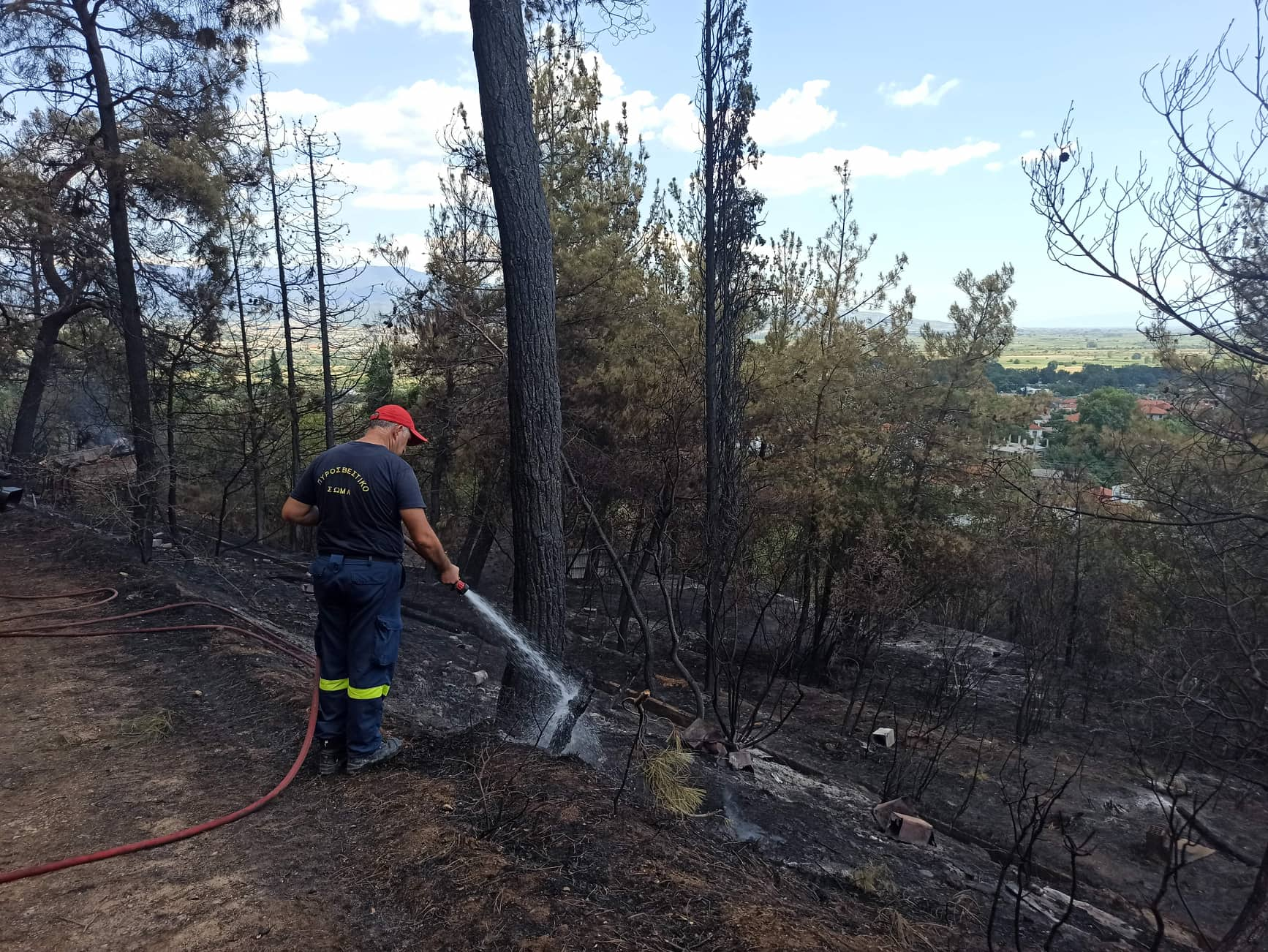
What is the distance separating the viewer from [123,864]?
3.15m

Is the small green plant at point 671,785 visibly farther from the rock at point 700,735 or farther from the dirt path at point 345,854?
the rock at point 700,735

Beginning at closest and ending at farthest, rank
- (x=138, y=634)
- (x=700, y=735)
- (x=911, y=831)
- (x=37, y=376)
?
1. (x=911, y=831)
2. (x=138, y=634)
3. (x=700, y=735)
4. (x=37, y=376)

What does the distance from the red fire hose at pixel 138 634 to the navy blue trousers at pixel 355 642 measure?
0.60 feet

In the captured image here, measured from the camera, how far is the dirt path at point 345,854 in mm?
2777

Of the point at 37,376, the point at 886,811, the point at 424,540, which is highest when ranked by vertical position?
the point at 37,376

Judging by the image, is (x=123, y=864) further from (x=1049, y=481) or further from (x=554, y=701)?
(x=1049, y=481)

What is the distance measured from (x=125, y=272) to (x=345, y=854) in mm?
9555

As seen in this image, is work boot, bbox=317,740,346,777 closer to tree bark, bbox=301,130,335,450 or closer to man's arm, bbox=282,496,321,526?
man's arm, bbox=282,496,321,526

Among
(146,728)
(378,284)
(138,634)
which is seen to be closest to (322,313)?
(378,284)

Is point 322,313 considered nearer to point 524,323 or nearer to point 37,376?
point 37,376

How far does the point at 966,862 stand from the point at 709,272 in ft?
22.5

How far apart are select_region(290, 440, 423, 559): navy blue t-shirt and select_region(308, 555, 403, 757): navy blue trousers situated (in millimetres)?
88

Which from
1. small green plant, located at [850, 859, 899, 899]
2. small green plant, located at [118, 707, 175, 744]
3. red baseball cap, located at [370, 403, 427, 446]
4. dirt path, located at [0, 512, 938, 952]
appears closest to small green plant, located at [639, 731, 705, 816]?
dirt path, located at [0, 512, 938, 952]

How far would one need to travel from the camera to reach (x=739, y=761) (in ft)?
21.8
